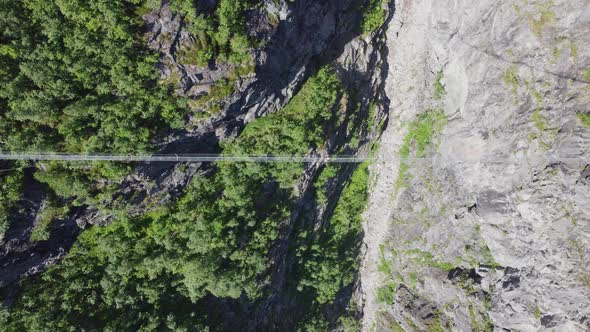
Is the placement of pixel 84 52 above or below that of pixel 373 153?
below

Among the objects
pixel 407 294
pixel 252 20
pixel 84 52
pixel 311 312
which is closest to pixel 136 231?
pixel 84 52

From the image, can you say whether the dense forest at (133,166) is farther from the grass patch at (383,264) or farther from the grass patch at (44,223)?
the grass patch at (383,264)

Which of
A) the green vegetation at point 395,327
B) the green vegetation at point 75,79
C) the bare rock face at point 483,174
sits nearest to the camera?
the green vegetation at point 75,79

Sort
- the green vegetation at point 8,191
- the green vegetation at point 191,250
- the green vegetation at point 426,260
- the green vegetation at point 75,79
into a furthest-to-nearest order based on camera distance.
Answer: the green vegetation at point 426,260, the green vegetation at point 191,250, the green vegetation at point 8,191, the green vegetation at point 75,79

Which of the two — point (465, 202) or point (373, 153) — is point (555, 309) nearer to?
point (465, 202)

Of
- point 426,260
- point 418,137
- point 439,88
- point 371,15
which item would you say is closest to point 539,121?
point 439,88

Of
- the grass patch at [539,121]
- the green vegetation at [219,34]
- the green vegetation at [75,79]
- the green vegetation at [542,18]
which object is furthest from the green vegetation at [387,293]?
the green vegetation at [75,79]

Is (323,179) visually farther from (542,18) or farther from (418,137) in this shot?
(542,18)

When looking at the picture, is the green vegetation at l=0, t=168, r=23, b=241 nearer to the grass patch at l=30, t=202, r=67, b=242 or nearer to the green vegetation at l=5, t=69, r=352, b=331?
the grass patch at l=30, t=202, r=67, b=242
